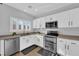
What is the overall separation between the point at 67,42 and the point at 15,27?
2.85 ft

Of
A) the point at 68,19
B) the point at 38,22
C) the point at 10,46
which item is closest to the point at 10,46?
the point at 10,46

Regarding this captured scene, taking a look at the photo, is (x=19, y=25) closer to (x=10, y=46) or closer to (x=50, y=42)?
(x=10, y=46)

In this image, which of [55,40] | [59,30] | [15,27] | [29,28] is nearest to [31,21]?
[29,28]

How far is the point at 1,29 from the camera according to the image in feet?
2.42

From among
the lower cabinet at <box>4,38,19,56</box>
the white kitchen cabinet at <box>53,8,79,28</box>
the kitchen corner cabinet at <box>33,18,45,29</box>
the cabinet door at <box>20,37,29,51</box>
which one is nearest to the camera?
the lower cabinet at <box>4,38,19,56</box>

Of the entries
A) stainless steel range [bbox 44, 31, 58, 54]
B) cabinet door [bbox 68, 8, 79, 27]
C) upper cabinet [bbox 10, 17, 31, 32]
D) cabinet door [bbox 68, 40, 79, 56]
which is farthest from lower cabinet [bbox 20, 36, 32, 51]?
cabinet door [bbox 68, 8, 79, 27]

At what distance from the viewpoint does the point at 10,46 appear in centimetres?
85

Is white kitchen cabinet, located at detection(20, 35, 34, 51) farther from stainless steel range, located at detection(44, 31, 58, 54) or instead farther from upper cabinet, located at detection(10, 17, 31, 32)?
stainless steel range, located at detection(44, 31, 58, 54)

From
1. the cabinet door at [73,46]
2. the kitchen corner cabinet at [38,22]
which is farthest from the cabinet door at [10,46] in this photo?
the cabinet door at [73,46]

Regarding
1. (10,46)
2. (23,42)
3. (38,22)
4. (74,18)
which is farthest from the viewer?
(38,22)

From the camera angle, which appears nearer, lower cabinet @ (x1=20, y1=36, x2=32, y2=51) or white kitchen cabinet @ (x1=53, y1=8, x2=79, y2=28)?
lower cabinet @ (x1=20, y1=36, x2=32, y2=51)

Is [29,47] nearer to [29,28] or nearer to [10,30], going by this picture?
[29,28]

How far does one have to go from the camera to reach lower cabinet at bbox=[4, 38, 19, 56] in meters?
0.80

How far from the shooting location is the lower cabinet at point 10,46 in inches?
31.4
